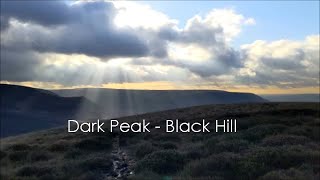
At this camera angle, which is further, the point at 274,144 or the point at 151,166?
the point at 274,144

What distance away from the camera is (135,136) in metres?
38.4

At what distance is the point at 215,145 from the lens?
25125 millimetres

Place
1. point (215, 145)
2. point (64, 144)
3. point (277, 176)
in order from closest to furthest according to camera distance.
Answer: point (277, 176) → point (215, 145) → point (64, 144)

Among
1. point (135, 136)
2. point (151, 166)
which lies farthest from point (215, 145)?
point (135, 136)

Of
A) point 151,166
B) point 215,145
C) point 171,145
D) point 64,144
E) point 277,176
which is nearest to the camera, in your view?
point 277,176

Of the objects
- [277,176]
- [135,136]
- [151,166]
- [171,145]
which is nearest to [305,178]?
[277,176]

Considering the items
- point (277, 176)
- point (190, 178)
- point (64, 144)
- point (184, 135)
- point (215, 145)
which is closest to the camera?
point (277, 176)

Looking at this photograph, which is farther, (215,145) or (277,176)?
(215,145)

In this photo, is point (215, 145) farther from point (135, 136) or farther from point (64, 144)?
point (135, 136)

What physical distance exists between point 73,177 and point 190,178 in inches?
196

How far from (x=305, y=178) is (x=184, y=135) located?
2069 centimetres

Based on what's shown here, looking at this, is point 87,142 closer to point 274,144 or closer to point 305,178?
point 274,144

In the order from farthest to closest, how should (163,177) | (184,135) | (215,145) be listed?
(184,135) → (215,145) → (163,177)

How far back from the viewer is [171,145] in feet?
97.1
